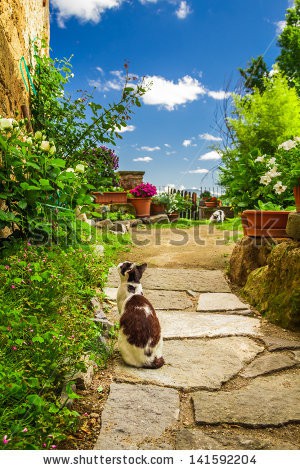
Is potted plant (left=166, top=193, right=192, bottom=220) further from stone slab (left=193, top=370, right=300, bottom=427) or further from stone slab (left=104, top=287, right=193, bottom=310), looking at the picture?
stone slab (left=193, top=370, right=300, bottom=427)

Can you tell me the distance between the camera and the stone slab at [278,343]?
3079 millimetres

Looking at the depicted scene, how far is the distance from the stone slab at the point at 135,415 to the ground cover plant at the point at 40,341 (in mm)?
184

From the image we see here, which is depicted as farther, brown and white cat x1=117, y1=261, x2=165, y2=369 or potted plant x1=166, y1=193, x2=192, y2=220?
potted plant x1=166, y1=193, x2=192, y2=220

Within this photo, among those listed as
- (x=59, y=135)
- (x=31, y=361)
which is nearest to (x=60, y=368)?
(x=31, y=361)

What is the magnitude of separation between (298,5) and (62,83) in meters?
16.1

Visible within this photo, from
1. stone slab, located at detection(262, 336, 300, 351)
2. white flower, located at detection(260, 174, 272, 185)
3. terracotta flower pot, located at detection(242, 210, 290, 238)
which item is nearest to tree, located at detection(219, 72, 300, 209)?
white flower, located at detection(260, 174, 272, 185)

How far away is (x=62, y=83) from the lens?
5754mm

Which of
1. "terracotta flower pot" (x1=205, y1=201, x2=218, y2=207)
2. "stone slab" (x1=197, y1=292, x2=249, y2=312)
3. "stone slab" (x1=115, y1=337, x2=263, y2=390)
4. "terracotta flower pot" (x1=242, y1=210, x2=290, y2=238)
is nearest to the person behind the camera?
"stone slab" (x1=115, y1=337, x2=263, y2=390)

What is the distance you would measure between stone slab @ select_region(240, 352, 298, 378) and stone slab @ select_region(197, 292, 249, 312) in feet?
3.64

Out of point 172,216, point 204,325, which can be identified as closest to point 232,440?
point 204,325

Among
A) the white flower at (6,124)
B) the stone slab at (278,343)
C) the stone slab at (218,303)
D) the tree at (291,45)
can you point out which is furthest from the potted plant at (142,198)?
the tree at (291,45)

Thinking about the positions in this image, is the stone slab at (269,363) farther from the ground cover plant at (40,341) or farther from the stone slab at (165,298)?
the stone slab at (165,298)

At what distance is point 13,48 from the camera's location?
4.53 m

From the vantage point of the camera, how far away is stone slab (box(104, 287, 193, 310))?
415cm
